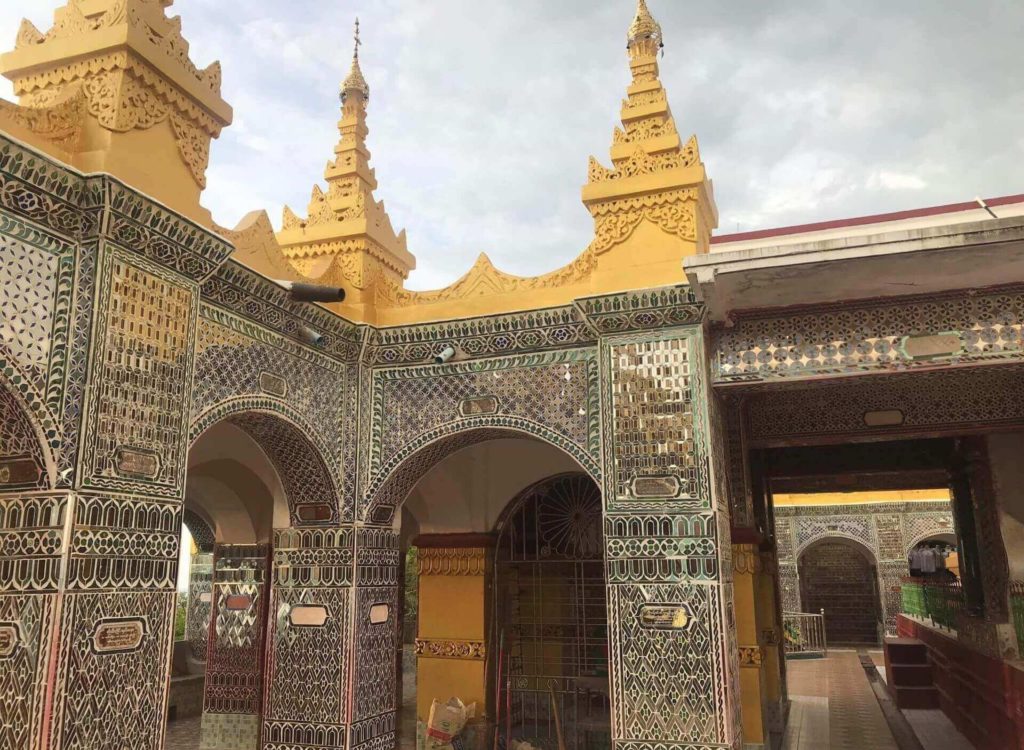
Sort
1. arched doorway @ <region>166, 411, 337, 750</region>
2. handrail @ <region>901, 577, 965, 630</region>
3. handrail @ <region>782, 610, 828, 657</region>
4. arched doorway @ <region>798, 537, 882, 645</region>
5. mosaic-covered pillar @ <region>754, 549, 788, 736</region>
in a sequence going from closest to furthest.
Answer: arched doorway @ <region>166, 411, 337, 750</region>, mosaic-covered pillar @ <region>754, 549, 788, 736</region>, handrail @ <region>901, 577, 965, 630</region>, handrail @ <region>782, 610, 828, 657</region>, arched doorway @ <region>798, 537, 882, 645</region>

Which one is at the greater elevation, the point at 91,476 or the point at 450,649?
the point at 91,476

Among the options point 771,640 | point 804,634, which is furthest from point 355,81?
point 804,634

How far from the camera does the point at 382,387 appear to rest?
17.9ft

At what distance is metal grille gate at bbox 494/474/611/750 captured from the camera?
6922 millimetres

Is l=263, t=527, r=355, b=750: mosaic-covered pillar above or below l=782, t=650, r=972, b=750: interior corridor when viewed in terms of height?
above

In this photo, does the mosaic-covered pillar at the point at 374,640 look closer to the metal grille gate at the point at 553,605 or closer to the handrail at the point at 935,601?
the metal grille gate at the point at 553,605

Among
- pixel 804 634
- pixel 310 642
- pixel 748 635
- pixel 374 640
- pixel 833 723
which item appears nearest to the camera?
pixel 310 642

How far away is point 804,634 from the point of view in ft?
49.2

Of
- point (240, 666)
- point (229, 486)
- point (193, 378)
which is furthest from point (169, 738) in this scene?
point (193, 378)

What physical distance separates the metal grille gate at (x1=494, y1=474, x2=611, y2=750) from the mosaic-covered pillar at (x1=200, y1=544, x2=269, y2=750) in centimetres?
185

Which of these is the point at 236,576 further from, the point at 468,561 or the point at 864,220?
the point at 864,220

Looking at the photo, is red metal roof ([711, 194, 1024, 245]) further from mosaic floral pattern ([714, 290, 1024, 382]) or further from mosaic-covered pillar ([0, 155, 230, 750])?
mosaic-covered pillar ([0, 155, 230, 750])

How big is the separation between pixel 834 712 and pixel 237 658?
586 cm

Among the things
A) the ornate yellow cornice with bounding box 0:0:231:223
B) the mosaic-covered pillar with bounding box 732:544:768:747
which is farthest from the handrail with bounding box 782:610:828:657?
the ornate yellow cornice with bounding box 0:0:231:223
